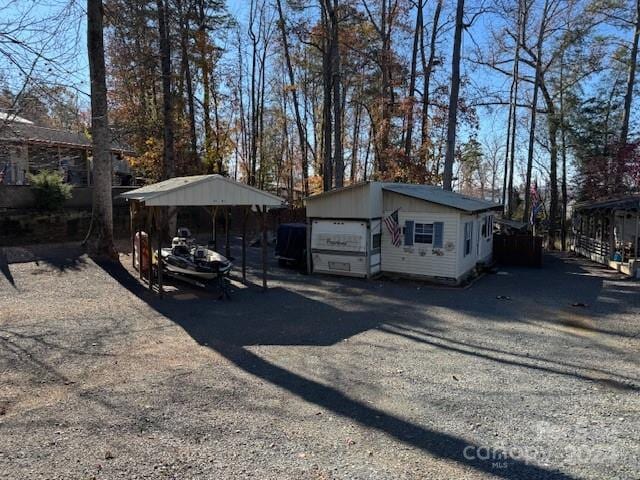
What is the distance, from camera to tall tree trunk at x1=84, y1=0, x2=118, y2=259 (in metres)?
13.3

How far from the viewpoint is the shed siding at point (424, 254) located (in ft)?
42.0

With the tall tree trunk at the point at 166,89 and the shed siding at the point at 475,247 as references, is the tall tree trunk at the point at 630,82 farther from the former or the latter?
the tall tree trunk at the point at 166,89

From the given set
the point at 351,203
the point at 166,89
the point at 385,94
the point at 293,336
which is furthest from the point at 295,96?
the point at 293,336

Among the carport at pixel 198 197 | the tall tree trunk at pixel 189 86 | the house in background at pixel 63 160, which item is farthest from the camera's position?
the tall tree trunk at pixel 189 86

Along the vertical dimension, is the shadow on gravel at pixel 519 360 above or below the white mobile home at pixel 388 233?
below

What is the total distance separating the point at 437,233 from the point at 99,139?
33.2 ft

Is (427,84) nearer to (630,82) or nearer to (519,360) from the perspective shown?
(630,82)

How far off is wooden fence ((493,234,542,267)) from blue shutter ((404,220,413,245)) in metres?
A: 6.84

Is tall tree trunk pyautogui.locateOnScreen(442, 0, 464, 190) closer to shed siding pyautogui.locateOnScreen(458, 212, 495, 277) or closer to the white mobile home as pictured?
shed siding pyautogui.locateOnScreen(458, 212, 495, 277)

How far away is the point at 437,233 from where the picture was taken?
1302cm

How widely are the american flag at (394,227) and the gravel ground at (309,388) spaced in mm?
3691

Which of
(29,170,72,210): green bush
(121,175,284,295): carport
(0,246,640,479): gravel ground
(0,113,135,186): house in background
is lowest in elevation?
(0,246,640,479): gravel ground

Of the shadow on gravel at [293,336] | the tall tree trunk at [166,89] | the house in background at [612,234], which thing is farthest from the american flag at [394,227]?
the tall tree trunk at [166,89]

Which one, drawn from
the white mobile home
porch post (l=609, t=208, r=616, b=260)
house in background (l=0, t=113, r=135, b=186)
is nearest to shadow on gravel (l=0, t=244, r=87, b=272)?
house in background (l=0, t=113, r=135, b=186)
